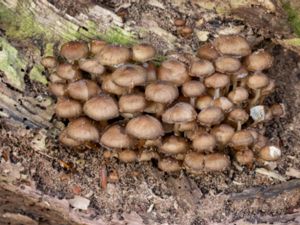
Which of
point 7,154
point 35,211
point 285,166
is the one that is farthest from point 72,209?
point 285,166

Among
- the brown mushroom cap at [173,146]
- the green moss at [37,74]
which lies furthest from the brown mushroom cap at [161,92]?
Answer: the green moss at [37,74]

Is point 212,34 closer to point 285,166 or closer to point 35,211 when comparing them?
point 285,166

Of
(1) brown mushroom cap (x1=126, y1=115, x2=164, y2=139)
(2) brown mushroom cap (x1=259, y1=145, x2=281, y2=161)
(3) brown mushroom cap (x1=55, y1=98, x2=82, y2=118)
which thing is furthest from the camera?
(2) brown mushroom cap (x1=259, y1=145, x2=281, y2=161)

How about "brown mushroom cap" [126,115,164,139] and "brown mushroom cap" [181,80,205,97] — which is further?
"brown mushroom cap" [181,80,205,97]

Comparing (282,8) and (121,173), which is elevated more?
(282,8)

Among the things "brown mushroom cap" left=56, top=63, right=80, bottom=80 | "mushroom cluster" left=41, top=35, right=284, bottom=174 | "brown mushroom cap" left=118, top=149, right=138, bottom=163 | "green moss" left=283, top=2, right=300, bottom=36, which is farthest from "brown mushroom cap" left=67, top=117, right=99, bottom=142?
"green moss" left=283, top=2, right=300, bottom=36

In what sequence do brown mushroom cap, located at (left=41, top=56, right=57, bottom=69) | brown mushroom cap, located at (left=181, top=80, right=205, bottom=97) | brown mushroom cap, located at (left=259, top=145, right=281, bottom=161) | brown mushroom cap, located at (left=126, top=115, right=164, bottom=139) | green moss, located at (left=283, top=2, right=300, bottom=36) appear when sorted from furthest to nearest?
green moss, located at (left=283, top=2, right=300, bottom=36) → brown mushroom cap, located at (left=41, top=56, right=57, bottom=69) → brown mushroom cap, located at (left=259, top=145, right=281, bottom=161) → brown mushroom cap, located at (left=181, top=80, right=205, bottom=97) → brown mushroom cap, located at (left=126, top=115, right=164, bottom=139)

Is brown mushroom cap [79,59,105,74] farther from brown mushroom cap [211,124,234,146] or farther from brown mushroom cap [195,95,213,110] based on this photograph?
brown mushroom cap [211,124,234,146]

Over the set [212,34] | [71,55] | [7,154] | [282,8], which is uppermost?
[282,8]
